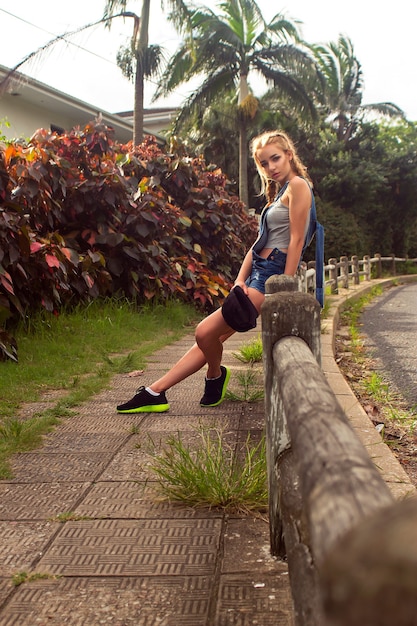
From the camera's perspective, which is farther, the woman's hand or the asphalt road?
the asphalt road

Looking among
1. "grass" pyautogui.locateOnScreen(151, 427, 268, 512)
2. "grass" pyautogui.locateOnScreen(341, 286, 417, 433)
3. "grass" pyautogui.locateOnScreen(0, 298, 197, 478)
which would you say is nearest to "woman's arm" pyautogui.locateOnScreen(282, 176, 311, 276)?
"grass" pyautogui.locateOnScreen(151, 427, 268, 512)

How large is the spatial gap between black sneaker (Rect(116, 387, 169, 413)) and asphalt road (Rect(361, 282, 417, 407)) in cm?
211

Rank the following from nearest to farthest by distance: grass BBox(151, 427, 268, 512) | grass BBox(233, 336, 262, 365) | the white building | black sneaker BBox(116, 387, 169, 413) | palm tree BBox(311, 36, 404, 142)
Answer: grass BBox(151, 427, 268, 512) → black sneaker BBox(116, 387, 169, 413) → grass BBox(233, 336, 262, 365) → the white building → palm tree BBox(311, 36, 404, 142)

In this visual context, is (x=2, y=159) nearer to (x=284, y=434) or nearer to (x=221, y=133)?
(x=284, y=434)

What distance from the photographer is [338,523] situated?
71 centimetres

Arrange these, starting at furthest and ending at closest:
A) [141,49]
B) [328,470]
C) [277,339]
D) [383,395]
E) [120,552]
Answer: [141,49] < [383,395] < [120,552] < [277,339] < [328,470]

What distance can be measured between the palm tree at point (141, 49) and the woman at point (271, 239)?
14239mm

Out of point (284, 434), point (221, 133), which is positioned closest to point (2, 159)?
point (284, 434)

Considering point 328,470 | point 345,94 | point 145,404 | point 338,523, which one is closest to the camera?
point 338,523

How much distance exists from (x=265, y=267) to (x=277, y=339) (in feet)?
5.95

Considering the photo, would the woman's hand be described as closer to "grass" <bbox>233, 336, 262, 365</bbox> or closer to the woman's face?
the woman's face

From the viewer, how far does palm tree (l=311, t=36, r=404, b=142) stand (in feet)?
114

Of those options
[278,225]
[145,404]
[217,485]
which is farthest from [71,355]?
[217,485]

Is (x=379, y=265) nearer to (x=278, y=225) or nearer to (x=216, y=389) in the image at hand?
(x=216, y=389)
